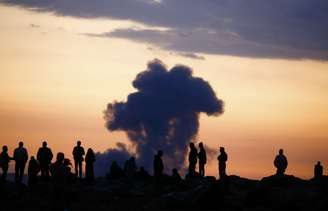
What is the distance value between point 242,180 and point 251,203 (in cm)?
830

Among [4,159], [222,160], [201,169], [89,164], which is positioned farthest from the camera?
[201,169]

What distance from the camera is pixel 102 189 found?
47.6 meters

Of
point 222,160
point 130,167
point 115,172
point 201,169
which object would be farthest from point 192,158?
point 115,172

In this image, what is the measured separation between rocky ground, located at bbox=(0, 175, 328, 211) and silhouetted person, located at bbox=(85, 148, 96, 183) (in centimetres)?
283

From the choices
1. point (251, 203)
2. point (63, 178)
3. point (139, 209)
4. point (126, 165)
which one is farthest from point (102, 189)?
point (63, 178)

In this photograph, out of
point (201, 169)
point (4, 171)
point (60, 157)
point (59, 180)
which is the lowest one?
point (59, 180)

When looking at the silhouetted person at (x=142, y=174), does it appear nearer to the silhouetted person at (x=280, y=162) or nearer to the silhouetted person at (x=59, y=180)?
the silhouetted person at (x=280, y=162)

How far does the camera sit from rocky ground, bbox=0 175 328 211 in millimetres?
39344

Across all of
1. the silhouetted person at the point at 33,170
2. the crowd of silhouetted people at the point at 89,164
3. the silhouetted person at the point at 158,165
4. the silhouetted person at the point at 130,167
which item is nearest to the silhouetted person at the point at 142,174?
the crowd of silhouetted people at the point at 89,164

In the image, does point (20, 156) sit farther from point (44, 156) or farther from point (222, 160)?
point (222, 160)

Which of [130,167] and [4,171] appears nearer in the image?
[4,171]

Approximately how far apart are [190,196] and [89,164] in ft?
36.2

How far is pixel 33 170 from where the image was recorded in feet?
160

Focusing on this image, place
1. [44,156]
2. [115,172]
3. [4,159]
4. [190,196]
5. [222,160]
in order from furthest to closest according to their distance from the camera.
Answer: [115,172]
[222,160]
[44,156]
[4,159]
[190,196]
